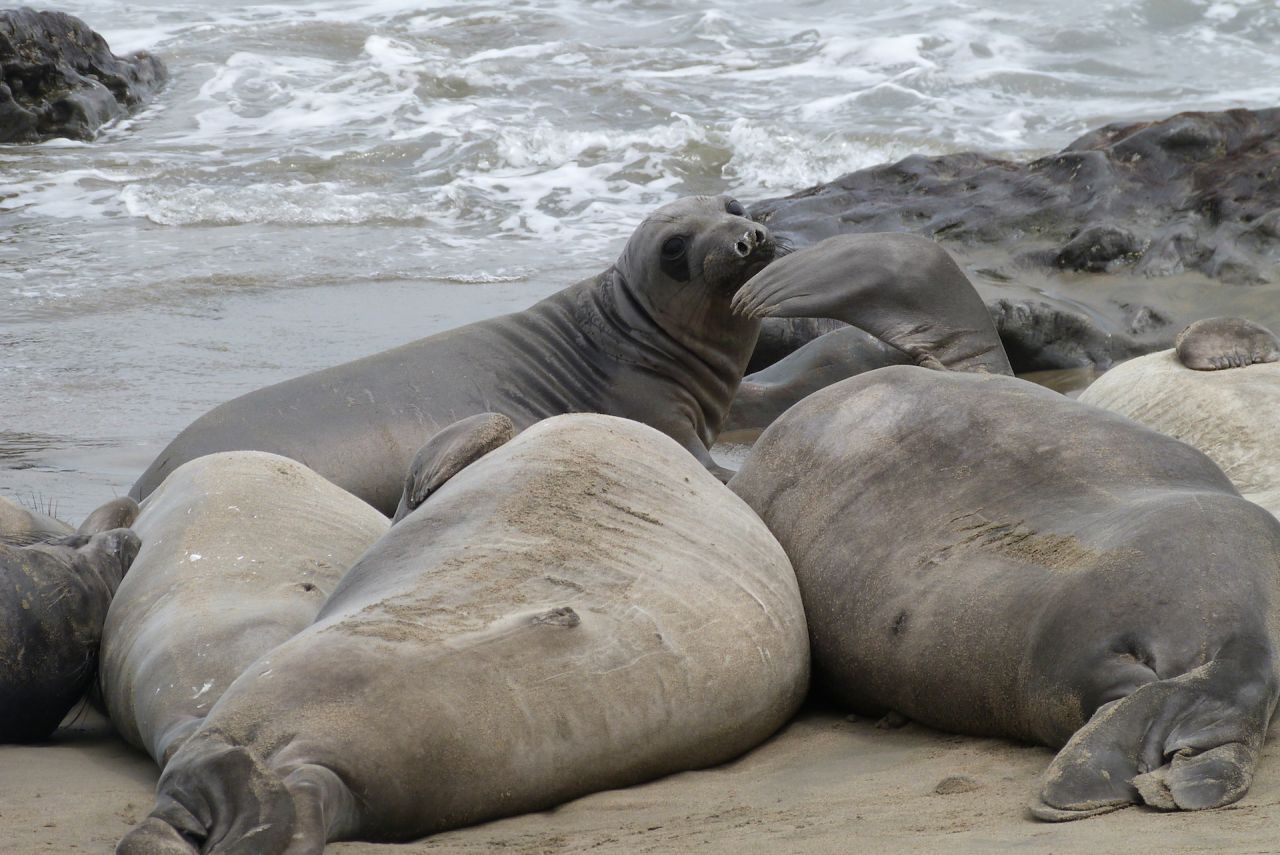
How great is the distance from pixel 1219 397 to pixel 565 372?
2990 mm

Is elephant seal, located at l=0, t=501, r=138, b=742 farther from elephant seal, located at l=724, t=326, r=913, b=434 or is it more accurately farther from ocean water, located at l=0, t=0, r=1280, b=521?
elephant seal, located at l=724, t=326, r=913, b=434

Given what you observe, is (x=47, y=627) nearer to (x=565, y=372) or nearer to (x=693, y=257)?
(x=565, y=372)

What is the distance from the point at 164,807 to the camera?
88.1 inches

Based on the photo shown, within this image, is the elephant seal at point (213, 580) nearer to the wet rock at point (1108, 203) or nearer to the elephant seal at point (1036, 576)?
the elephant seal at point (1036, 576)

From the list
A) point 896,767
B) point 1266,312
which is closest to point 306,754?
point 896,767

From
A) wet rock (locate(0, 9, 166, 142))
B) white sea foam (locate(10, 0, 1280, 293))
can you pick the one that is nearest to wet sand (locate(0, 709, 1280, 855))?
white sea foam (locate(10, 0, 1280, 293))

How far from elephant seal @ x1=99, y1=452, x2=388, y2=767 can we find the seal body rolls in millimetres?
49

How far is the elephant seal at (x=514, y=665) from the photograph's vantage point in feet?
7.61

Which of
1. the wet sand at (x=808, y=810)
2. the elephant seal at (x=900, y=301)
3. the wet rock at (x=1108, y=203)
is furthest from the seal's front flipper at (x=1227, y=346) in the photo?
the wet rock at (x=1108, y=203)

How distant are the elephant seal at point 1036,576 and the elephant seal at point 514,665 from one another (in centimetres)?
20

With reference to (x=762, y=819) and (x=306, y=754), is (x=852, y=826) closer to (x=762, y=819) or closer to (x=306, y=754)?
(x=762, y=819)

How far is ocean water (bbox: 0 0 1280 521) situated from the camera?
8281 millimetres

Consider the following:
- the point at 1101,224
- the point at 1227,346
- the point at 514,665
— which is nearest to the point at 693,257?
the point at 1227,346

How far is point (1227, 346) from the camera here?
4.95 meters
